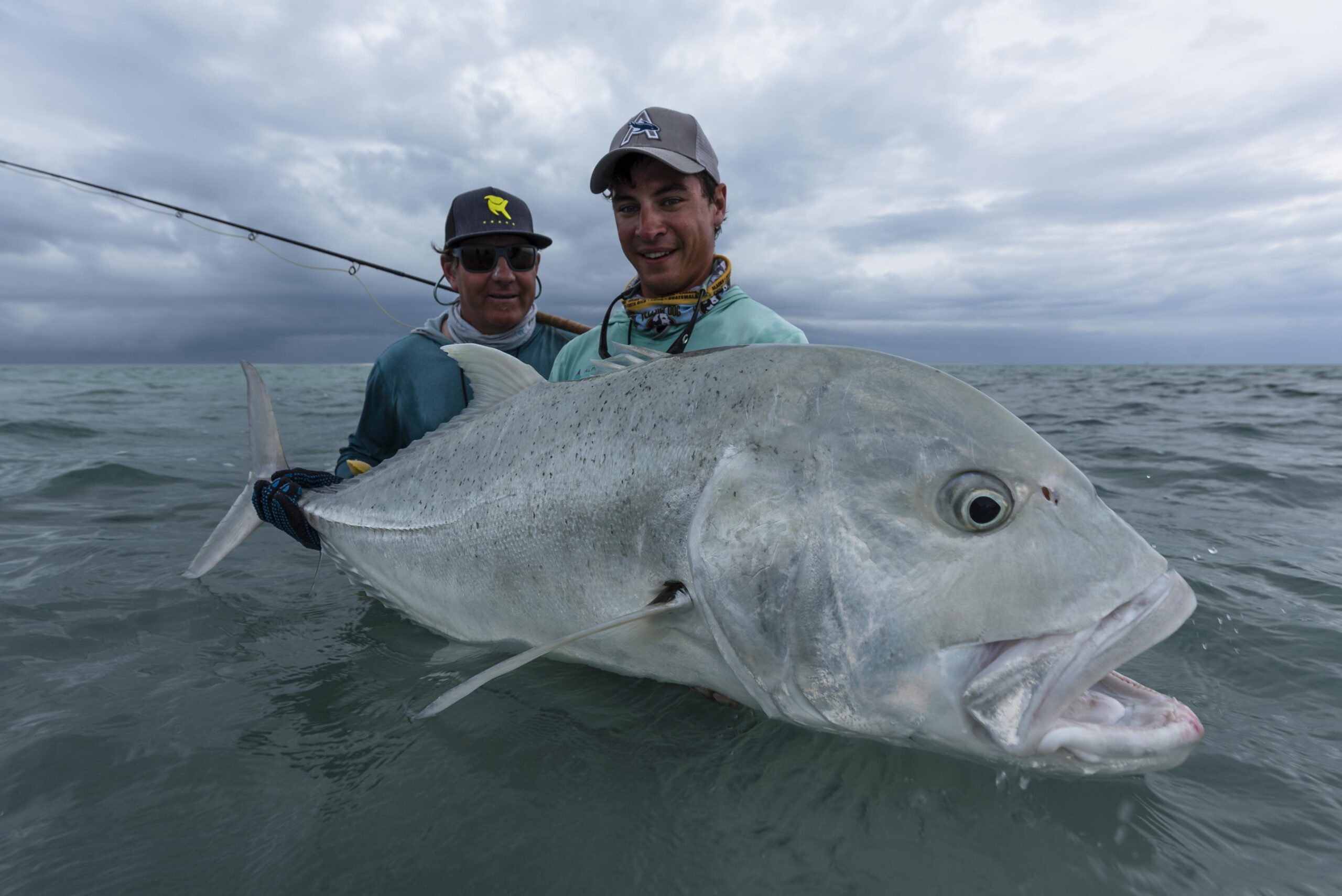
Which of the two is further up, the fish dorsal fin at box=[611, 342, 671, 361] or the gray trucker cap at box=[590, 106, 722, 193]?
the gray trucker cap at box=[590, 106, 722, 193]

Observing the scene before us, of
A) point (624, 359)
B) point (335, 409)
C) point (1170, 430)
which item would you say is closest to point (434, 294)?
point (624, 359)

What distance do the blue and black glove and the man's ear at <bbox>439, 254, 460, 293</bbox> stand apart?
1.58 m

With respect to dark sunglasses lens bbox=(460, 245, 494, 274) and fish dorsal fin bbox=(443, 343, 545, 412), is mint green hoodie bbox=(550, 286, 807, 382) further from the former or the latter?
dark sunglasses lens bbox=(460, 245, 494, 274)

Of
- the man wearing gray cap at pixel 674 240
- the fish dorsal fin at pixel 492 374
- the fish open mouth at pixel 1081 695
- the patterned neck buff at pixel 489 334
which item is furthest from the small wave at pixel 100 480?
the fish open mouth at pixel 1081 695

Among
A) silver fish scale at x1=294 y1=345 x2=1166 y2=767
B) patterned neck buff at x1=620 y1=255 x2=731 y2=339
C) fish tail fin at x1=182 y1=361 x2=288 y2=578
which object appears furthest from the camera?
fish tail fin at x1=182 y1=361 x2=288 y2=578

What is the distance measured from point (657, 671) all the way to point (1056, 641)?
108 cm

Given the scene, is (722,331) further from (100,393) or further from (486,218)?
(100,393)

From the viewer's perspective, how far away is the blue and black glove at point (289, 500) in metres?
3.18

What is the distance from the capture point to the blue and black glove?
125 inches

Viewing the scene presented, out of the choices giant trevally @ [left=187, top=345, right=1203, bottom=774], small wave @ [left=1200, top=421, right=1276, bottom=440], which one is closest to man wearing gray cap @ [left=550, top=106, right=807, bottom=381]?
giant trevally @ [left=187, top=345, right=1203, bottom=774]

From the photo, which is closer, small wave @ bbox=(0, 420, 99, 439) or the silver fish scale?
the silver fish scale

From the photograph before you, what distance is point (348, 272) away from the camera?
664cm

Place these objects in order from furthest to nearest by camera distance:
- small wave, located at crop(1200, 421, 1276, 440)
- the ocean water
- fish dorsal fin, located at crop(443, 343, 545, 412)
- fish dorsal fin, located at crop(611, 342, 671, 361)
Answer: small wave, located at crop(1200, 421, 1276, 440) < fish dorsal fin, located at crop(443, 343, 545, 412) < fish dorsal fin, located at crop(611, 342, 671, 361) < the ocean water

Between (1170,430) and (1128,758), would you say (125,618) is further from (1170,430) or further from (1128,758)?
(1170,430)
